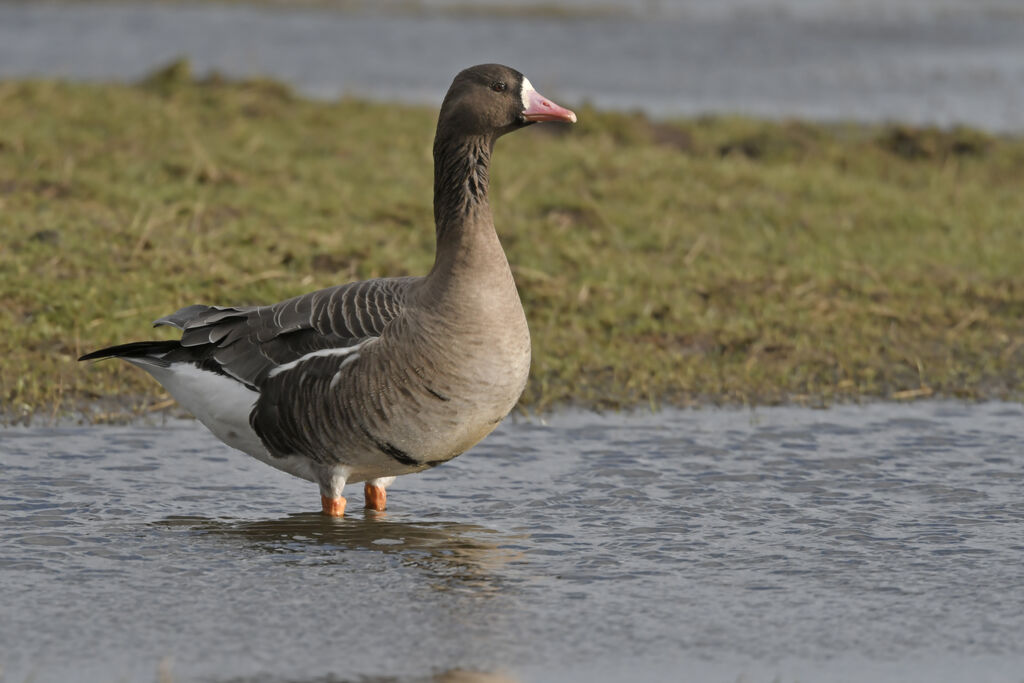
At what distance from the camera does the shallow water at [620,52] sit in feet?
72.5

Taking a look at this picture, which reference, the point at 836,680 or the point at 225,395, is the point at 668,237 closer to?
the point at 225,395

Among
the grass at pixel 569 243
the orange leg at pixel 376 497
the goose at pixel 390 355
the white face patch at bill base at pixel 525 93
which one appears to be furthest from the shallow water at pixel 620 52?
the orange leg at pixel 376 497

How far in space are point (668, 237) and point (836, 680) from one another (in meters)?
7.54

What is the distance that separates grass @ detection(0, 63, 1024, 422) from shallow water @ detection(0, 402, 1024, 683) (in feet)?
3.21

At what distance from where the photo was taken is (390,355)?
23.1ft

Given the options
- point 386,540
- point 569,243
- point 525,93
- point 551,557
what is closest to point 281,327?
point 386,540

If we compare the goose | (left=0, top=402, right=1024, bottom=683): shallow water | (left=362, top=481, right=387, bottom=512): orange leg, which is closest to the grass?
(left=0, top=402, right=1024, bottom=683): shallow water

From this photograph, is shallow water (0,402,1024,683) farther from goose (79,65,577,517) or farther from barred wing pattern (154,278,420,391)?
barred wing pattern (154,278,420,391)

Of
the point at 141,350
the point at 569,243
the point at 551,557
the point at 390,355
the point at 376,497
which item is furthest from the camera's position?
the point at 569,243

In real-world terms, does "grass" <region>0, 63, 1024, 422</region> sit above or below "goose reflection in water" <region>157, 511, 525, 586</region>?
above

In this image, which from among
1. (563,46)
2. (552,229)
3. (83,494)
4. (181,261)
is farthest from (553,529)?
(563,46)

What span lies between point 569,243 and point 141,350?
16.5ft

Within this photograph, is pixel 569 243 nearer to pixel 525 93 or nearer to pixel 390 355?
pixel 525 93

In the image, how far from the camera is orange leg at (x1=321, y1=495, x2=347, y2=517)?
747cm
